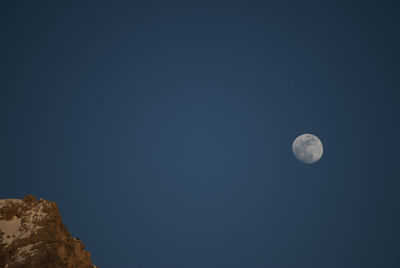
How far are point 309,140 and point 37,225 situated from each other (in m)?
147

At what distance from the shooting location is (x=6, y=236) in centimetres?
1931

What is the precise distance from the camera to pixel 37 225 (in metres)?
20.9

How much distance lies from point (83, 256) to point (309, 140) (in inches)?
5646

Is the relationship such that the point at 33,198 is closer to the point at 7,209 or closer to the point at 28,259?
the point at 7,209

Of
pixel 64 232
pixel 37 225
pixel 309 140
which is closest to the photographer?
pixel 37 225

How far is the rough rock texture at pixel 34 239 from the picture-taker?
18406 millimetres

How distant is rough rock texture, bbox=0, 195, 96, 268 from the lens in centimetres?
1841

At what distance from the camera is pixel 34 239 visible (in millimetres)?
19891

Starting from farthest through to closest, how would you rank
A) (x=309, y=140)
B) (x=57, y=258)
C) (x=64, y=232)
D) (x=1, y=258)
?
(x=309, y=140), (x=64, y=232), (x=57, y=258), (x=1, y=258)

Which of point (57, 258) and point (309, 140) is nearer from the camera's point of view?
point (57, 258)

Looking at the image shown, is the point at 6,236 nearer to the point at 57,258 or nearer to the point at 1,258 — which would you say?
the point at 1,258

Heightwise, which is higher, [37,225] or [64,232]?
[37,225]

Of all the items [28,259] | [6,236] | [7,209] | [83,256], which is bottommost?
[83,256]

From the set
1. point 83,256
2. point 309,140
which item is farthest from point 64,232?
point 309,140
